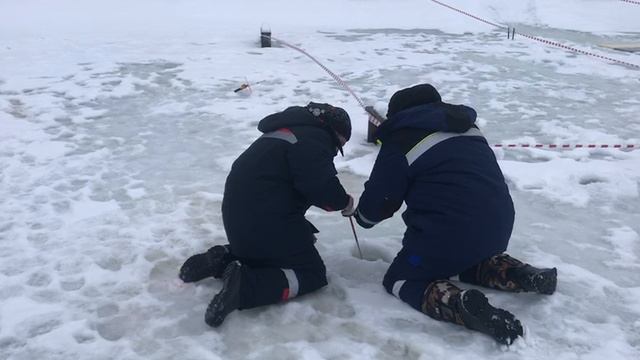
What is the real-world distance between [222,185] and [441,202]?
95.1 inches

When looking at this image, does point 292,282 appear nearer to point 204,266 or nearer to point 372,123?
point 204,266

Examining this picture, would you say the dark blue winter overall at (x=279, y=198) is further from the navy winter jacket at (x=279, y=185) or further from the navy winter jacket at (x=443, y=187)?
the navy winter jacket at (x=443, y=187)

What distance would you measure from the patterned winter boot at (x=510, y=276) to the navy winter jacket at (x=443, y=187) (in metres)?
0.12

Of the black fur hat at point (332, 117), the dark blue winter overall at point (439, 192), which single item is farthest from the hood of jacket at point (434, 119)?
the black fur hat at point (332, 117)

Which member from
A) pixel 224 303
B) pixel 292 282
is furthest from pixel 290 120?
pixel 224 303

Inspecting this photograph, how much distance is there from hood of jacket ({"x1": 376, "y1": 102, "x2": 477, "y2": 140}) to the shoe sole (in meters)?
0.89

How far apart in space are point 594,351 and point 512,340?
0.43 m

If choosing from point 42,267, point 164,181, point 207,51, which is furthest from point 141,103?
point 42,267

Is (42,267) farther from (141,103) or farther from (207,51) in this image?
(207,51)

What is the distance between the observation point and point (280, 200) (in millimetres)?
3426

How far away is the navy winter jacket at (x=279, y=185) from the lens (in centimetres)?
338

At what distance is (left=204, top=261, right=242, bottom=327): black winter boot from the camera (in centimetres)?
319

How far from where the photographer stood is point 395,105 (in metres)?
3.55

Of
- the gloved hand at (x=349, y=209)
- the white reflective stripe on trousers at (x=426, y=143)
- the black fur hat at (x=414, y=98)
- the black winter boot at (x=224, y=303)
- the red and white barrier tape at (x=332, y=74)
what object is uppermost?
the black fur hat at (x=414, y=98)
